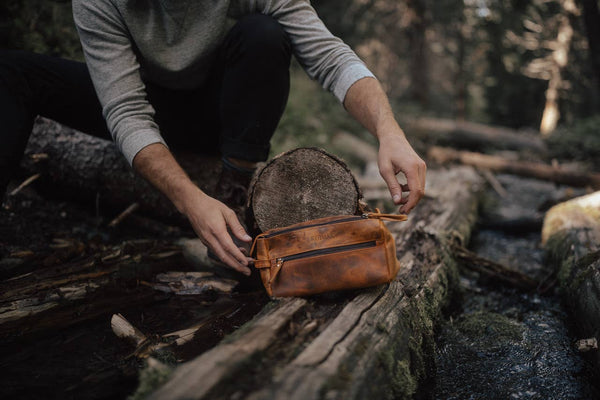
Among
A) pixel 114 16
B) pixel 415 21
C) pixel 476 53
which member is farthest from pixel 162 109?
pixel 476 53

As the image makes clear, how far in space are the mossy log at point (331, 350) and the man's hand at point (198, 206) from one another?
271mm

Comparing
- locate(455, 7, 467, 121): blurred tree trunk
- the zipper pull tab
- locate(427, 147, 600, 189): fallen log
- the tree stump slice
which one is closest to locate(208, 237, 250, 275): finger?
the zipper pull tab

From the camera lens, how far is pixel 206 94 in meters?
2.23

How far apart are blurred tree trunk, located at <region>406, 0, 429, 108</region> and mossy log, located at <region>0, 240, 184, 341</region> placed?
41.1ft

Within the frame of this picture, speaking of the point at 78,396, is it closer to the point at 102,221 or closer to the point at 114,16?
the point at 114,16

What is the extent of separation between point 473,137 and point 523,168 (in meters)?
3.47

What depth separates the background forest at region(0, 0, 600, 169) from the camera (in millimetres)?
4621

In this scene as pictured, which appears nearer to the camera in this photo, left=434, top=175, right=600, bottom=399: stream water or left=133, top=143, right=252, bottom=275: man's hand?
left=133, top=143, right=252, bottom=275: man's hand

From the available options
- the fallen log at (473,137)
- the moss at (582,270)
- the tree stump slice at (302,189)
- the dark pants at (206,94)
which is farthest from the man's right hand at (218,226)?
the fallen log at (473,137)

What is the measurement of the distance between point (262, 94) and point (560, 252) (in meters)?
2.25

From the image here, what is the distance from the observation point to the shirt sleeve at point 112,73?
5.66 feet

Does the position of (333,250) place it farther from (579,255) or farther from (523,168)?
(523,168)

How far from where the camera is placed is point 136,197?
2.78 meters

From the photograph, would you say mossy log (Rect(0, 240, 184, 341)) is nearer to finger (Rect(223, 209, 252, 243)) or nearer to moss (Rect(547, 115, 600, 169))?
finger (Rect(223, 209, 252, 243))
